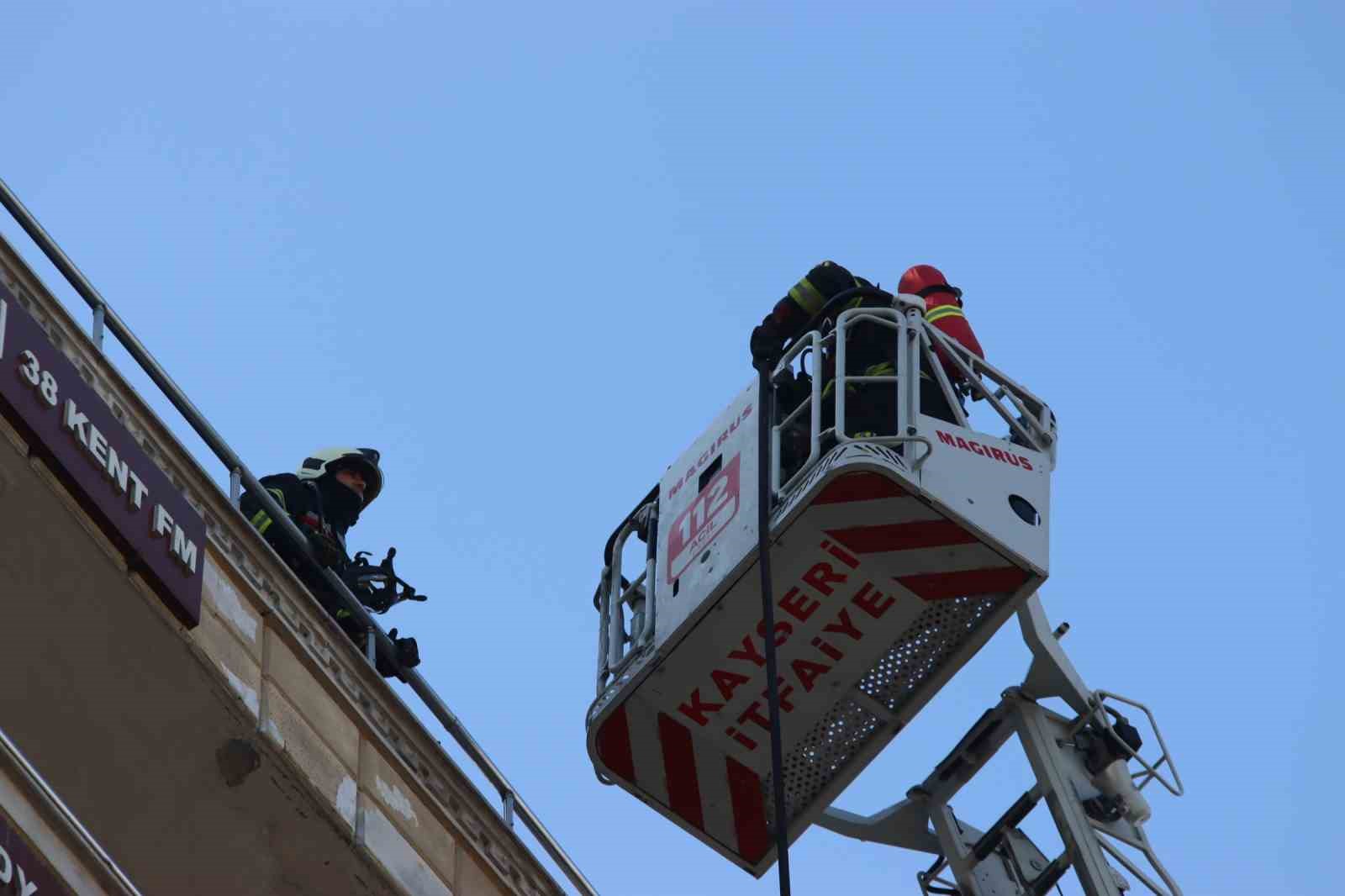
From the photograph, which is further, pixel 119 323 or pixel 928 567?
pixel 928 567

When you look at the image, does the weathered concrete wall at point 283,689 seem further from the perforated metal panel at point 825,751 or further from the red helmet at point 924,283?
the red helmet at point 924,283

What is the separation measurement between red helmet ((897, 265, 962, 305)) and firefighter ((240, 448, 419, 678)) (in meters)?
3.10

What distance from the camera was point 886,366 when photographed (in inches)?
516

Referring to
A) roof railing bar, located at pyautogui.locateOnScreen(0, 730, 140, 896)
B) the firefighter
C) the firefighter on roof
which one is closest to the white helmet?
the firefighter

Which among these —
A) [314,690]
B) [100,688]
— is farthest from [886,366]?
[100,688]

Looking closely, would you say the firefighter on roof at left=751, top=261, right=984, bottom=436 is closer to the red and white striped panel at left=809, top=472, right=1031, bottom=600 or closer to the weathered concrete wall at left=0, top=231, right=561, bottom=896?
the red and white striped panel at left=809, top=472, right=1031, bottom=600

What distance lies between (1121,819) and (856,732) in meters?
1.41

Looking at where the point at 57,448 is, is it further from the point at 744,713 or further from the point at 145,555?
the point at 744,713

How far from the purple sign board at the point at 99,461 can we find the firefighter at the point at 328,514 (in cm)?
160

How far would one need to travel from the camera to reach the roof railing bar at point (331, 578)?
11.6m

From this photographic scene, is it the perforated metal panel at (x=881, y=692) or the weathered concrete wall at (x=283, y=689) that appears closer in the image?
the weathered concrete wall at (x=283, y=689)

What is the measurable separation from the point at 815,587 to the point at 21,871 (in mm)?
5004

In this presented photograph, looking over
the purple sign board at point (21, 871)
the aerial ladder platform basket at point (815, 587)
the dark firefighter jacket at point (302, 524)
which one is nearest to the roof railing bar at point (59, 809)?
the purple sign board at point (21, 871)

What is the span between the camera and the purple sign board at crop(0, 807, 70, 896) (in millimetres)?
8602
